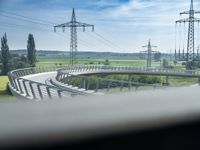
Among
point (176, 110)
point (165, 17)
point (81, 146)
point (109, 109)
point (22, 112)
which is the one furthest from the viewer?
point (165, 17)

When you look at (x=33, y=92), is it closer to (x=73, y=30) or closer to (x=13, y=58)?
(x=73, y=30)

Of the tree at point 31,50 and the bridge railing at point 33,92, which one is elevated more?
the tree at point 31,50

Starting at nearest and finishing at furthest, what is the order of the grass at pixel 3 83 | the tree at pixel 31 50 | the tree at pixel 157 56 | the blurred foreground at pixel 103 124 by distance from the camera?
the blurred foreground at pixel 103 124, the grass at pixel 3 83, the tree at pixel 31 50, the tree at pixel 157 56

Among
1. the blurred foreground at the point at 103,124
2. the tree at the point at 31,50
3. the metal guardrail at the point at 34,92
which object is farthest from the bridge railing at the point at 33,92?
the blurred foreground at the point at 103,124

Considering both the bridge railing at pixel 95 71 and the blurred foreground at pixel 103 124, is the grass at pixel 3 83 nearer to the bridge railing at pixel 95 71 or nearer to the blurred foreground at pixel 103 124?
the bridge railing at pixel 95 71

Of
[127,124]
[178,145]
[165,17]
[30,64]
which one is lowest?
[178,145]

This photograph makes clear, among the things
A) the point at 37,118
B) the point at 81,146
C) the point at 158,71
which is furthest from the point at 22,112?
the point at 158,71

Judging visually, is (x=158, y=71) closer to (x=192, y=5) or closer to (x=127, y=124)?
(x=192, y=5)
